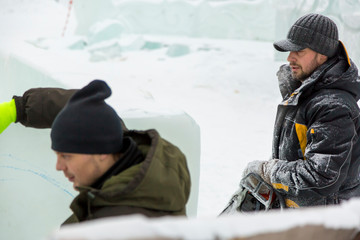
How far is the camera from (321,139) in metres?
1.76

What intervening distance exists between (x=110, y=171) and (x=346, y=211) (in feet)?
2.16

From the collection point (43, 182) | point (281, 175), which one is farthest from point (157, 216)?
point (43, 182)

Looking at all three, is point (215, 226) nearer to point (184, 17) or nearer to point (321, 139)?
point (321, 139)

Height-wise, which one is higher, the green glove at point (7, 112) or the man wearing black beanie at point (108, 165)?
the man wearing black beanie at point (108, 165)

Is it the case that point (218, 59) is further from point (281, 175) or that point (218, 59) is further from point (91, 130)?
point (91, 130)

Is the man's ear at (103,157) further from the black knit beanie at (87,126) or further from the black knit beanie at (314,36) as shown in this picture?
the black knit beanie at (314,36)

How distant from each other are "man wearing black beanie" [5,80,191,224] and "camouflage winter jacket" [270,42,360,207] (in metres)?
0.73

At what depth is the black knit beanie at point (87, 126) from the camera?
46.1 inches

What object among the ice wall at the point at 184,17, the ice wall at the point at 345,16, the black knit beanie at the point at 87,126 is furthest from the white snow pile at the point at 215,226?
the ice wall at the point at 184,17

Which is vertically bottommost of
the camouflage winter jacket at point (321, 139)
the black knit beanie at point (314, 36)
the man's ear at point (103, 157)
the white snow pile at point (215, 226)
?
the camouflage winter jacket at point (321, 139)

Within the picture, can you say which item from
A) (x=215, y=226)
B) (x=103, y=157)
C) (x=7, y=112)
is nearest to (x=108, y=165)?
(x=103, y=157)

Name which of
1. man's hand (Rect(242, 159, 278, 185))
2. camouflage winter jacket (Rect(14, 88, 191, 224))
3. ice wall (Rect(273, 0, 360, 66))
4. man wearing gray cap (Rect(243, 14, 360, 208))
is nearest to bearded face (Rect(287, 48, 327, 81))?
man wearing gray cap (Rect(243, 14, 360, 208))

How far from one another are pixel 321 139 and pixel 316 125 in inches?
2.4

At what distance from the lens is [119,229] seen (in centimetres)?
63
